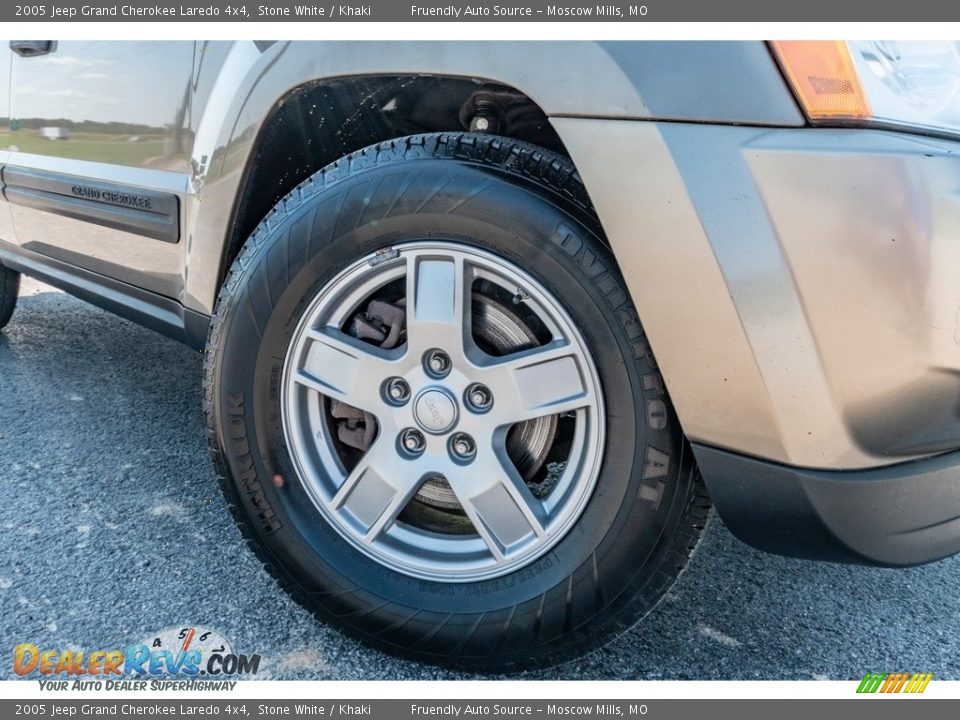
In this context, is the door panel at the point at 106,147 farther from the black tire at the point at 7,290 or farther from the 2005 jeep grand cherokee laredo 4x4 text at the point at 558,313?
the black tire at the point at 7,290

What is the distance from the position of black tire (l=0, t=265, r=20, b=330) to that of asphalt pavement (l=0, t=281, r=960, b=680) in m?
1.32

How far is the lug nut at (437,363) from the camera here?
4.72ft

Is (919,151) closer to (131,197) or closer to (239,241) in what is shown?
(239,241)

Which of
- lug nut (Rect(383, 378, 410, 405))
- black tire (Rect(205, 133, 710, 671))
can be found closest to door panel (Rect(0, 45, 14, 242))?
black tire (Rect(205, 133, 710, 671))

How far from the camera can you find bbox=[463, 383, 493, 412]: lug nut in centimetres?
141

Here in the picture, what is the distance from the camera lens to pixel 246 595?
66.6 inches

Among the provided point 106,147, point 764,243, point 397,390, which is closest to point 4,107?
point 106,147

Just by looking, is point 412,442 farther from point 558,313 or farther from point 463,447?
point 558,313

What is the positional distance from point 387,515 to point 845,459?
0.84 m

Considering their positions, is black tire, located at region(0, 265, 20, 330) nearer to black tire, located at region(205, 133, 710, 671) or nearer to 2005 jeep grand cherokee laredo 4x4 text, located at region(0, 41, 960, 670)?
2005 jeep grand cherokee laredo 4x4 text, located at region(0, 41, 960, 670)

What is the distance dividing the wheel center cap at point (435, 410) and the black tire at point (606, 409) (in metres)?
0.29

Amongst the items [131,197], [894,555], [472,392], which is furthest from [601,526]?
[131,197]

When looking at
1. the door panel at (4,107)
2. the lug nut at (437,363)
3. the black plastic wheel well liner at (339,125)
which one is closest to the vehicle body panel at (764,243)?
the black plastic wheel well liner at (339,125)

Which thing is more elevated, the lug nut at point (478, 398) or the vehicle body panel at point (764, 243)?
the vehicle body panel at point (764, 243)
